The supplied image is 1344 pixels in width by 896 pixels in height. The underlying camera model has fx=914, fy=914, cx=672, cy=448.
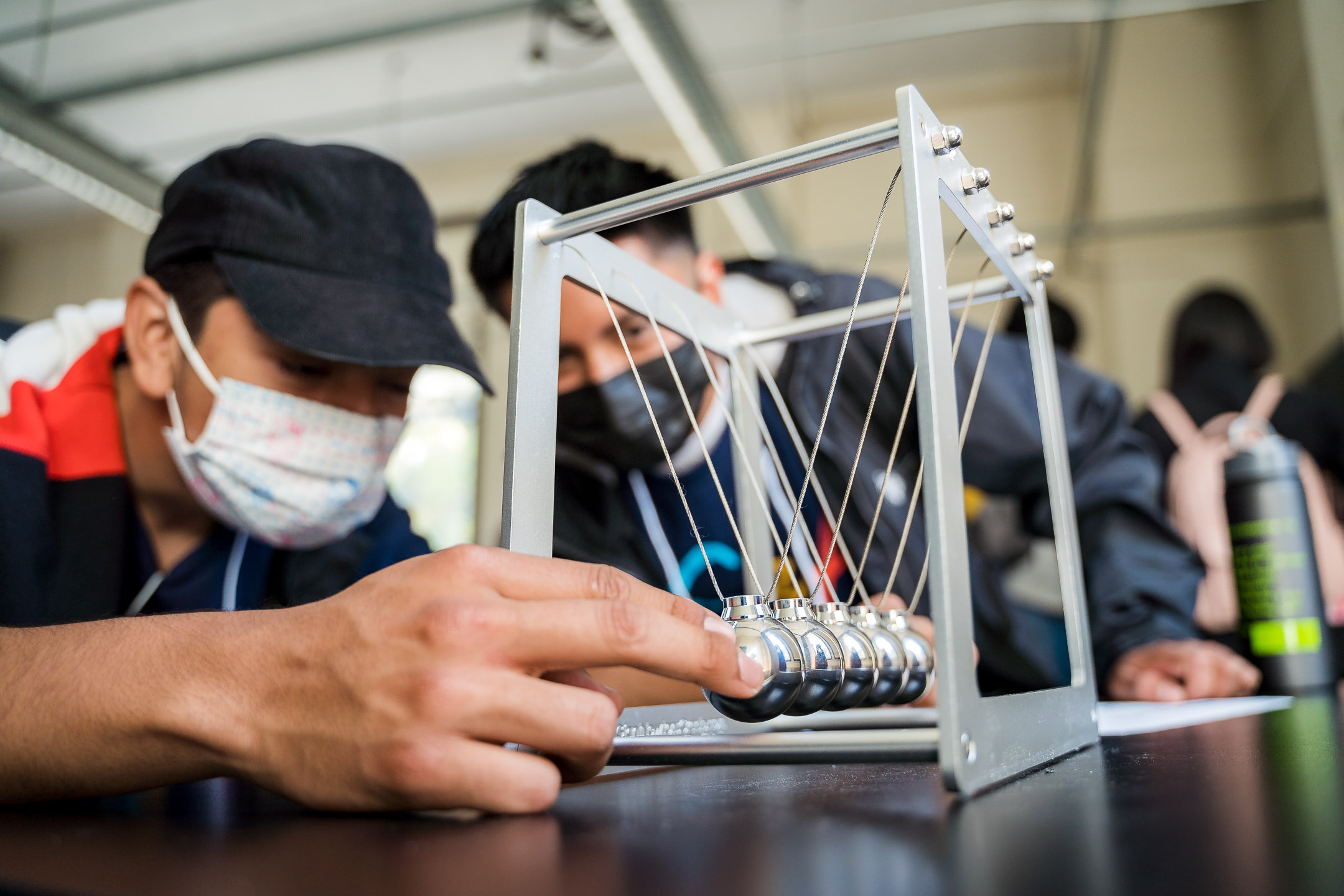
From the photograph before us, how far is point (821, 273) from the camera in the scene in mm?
1526

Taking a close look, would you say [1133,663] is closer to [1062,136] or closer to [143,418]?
[143,418]

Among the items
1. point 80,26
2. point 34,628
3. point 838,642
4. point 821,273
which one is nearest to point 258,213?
point 34,628

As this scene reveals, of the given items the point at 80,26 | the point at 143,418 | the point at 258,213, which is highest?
the point at 80,26

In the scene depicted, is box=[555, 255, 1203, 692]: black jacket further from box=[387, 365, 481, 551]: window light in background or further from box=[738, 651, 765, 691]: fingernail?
box=[387, 365, 481, 551]: window light in background

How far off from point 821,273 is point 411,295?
2.57 ft

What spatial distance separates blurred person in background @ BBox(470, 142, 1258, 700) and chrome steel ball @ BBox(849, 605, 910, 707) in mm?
536

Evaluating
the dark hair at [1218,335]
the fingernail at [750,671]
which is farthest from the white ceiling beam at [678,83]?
the fingernail at [750,671]

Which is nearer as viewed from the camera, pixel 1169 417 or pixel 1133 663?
pixel 1133 663

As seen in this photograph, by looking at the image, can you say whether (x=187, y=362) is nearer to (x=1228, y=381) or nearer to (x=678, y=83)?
(x=1228, y=381)

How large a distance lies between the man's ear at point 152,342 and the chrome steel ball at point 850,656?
82 cm

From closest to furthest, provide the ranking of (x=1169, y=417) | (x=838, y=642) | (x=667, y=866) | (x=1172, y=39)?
(x=667, y=866) → (x=838, y=642) → (x=1169, y=417) → (x=1172, y=39)

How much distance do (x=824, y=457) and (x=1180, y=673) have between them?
0.50m

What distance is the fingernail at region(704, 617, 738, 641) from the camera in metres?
0.42

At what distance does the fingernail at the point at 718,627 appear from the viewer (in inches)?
16.5
